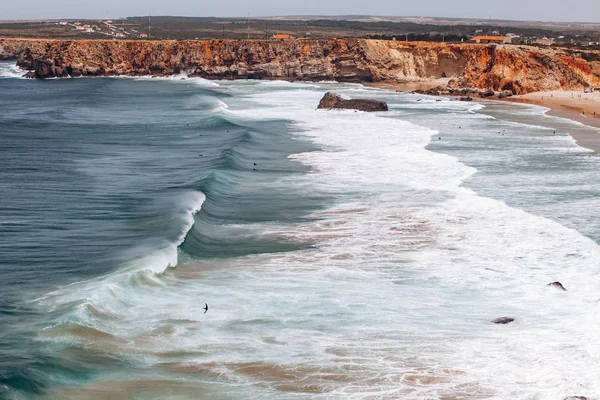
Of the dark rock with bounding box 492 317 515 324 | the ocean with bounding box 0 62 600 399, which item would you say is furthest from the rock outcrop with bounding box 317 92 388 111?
the dark rock with bounding box 492 317 515 324

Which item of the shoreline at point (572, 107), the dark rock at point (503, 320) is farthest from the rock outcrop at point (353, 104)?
the dark rock at point (503, 320)

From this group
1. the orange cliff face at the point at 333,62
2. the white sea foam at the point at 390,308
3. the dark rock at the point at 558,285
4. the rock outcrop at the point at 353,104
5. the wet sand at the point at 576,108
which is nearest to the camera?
the white sea foam at the point at 390,308

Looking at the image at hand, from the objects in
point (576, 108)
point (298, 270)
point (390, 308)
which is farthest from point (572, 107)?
point (390, 308)

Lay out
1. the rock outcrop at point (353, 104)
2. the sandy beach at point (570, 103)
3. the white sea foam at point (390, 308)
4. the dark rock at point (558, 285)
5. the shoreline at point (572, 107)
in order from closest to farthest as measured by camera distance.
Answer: the white sea foam at point (390, 308)
the dark rock at point (558, 285)
the shoreline at point (572, 107)
the sandy beach at point (570, 103)
the rock outcrop at point (353, 104)

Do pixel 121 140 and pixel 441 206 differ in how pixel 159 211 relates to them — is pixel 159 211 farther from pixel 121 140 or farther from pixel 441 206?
pixel 121 140

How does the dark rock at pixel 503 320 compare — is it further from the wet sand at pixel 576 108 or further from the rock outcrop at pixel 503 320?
the wet sand at pixel 576 108

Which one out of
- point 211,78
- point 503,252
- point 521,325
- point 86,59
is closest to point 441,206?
point 503,252

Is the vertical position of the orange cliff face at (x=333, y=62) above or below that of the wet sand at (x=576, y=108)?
above
